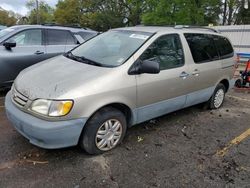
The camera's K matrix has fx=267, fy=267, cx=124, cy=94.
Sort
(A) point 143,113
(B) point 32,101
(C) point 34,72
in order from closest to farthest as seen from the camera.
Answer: (B) point 32,101 → (C) point 34,72 → (A) point 143,113

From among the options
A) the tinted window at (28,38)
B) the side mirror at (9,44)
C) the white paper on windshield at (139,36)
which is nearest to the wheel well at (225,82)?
the white paper on windshield at (139,36)

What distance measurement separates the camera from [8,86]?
5.95 meters

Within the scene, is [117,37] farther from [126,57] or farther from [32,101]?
[32,101]

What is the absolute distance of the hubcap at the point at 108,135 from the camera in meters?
3.48

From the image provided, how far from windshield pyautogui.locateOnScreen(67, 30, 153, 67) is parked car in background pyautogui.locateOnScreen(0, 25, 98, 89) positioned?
2.02m

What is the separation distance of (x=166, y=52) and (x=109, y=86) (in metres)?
1.33

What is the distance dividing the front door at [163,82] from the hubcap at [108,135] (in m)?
0.43

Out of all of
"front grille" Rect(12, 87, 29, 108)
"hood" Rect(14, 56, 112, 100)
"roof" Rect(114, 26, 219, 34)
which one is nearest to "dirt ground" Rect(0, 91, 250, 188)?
"front grille" Rect(12, 87, 29, 108)

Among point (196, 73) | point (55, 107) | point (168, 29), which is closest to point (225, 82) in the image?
point (196, 73)

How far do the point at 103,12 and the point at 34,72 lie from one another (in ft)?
165

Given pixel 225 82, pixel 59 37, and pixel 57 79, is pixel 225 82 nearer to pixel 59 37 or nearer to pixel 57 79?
pixel 57 79

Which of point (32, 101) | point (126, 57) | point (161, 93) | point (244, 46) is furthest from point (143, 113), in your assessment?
point (244, 46)

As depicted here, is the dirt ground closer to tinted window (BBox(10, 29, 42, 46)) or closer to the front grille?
the front grille

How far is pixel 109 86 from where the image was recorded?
3.38 meters
